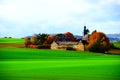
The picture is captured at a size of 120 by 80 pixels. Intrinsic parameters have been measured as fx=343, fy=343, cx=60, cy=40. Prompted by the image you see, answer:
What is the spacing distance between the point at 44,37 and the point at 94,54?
4608 mm

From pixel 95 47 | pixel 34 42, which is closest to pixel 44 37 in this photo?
pixel 34 42

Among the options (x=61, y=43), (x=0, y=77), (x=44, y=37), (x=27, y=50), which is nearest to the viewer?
(x=0, y=77)

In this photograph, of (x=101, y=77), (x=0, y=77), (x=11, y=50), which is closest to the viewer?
(x=0, y=77)

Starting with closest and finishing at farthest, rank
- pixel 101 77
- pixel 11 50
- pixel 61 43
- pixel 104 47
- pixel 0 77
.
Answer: pixel 0 77, pixel 101 77, pixel 11 50, pixel 104 47, pixel 61 43

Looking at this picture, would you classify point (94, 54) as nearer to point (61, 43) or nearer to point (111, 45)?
point (111, 45)

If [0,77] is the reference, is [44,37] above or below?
above

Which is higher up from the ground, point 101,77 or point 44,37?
point 44,37

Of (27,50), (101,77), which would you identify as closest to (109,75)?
(101,77)

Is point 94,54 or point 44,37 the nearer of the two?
point 94,54

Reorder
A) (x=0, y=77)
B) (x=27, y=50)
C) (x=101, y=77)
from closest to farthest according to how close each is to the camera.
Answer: (x=0, y=77) → (x=101, y=77) → (x=27, y=50)

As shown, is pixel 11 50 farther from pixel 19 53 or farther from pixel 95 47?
pixel 95 47

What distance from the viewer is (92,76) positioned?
33.2 feet

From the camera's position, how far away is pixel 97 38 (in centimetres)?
2527

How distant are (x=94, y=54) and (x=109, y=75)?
14.2 m
